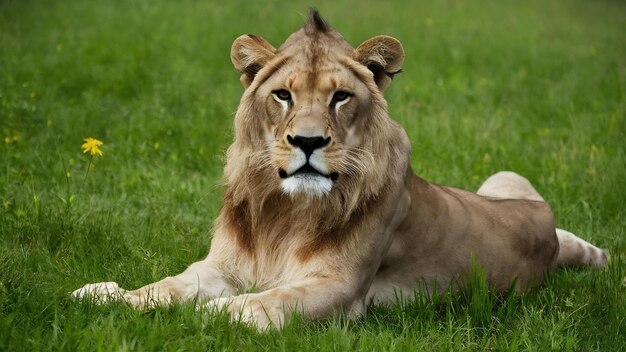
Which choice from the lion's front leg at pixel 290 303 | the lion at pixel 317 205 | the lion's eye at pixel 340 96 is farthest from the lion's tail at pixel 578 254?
the lion's eye at pixel 340 96

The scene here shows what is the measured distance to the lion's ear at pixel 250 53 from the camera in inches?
162

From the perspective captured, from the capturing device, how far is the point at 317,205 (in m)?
4.06

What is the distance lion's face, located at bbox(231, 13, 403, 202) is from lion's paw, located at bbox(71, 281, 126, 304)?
750mm

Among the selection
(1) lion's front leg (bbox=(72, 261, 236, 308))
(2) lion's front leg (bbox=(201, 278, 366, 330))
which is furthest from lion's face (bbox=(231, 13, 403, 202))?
(1) lion's front leg (bbox=(72, 261, 236, 308))

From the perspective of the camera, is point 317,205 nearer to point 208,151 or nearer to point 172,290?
point 172,290

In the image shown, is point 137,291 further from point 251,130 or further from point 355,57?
point 355,57

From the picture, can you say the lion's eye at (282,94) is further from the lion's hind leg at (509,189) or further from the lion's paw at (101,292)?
the lion's hind leg at (509,189)

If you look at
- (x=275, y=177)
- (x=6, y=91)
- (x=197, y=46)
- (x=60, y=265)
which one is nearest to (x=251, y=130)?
(x=275, y=177)

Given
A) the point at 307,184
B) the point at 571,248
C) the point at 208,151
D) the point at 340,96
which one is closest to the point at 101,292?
the point at 307,184

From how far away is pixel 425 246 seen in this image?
4.53 metres

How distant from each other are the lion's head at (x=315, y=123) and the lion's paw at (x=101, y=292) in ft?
2.12

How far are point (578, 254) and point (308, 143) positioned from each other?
7.17 ft

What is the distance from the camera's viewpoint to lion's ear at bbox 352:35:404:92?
408cm

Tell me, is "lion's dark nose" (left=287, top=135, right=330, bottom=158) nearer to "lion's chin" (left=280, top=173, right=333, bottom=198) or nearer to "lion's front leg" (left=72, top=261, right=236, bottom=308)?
"lion's chin" (left=280, top=173, right=333, bottom=198)
